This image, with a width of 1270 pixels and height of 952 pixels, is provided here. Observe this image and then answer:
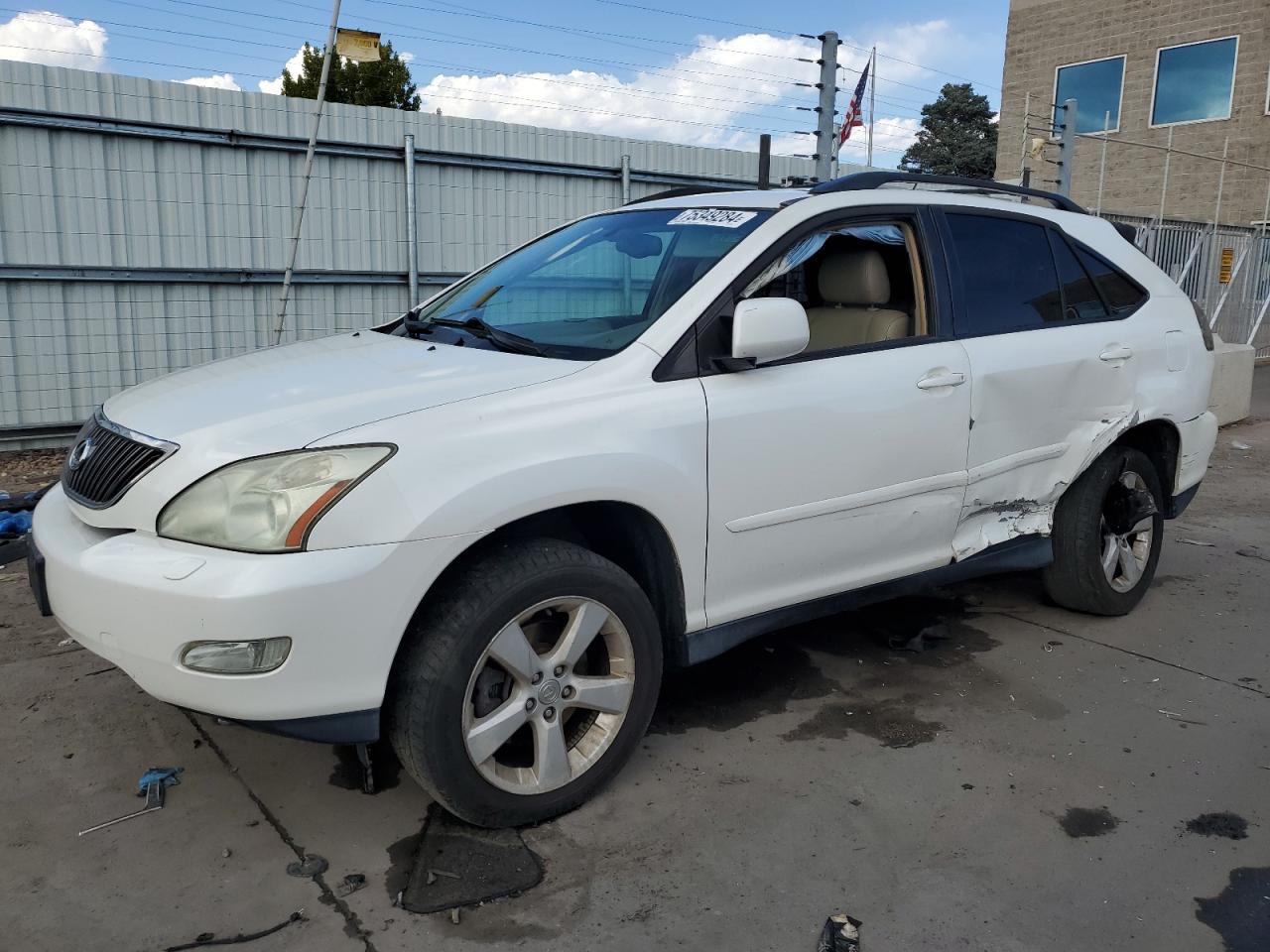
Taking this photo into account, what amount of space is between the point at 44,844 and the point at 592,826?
1.48 m

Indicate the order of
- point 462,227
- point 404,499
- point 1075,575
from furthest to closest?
point 462,227
point 1075,575
point 404,499

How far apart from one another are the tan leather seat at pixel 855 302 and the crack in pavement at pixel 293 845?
91.1 inches

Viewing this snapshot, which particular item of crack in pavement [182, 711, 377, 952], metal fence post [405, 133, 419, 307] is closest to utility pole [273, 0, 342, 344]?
metal fence post [405, 133, 419, 307]

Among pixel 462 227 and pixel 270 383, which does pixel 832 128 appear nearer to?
pixel 462 227

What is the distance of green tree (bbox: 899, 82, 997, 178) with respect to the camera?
1944 inches

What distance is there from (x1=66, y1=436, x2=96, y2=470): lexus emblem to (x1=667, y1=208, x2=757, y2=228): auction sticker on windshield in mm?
2038

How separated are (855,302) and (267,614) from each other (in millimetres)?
2380

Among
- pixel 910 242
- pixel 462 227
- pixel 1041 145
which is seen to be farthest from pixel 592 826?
pixel 1041 145

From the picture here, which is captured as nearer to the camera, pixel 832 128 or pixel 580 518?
pixel 580 518

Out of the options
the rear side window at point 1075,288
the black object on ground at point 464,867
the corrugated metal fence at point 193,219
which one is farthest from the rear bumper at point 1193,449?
the corrugated metal fence at point 193,219

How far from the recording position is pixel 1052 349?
13.2ft

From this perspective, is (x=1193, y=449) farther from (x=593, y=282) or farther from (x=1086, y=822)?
(x=593, y=282)

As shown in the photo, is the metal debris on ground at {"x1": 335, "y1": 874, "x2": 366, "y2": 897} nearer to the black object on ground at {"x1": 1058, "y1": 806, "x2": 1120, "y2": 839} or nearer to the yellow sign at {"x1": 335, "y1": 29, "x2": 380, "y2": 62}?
the black object on ground at {"x1": 1058, "y1": 806, "x2": 1120, "y2": 839}

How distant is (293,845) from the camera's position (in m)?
2.82
